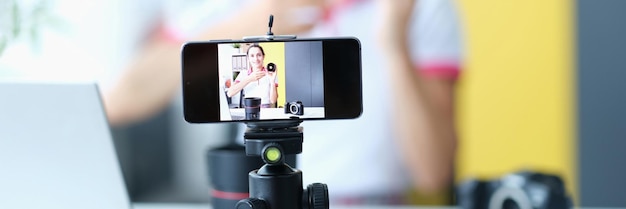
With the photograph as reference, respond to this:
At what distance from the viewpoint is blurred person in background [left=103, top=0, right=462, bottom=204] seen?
1.53 metres

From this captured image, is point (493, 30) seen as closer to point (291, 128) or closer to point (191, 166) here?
point (191, 166)

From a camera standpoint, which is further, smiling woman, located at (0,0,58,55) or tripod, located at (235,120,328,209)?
smiling woman, located at (0,0,58,55)

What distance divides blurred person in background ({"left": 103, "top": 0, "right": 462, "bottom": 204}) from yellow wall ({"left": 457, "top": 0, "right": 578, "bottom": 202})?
5cm

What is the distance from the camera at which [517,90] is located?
1547mm

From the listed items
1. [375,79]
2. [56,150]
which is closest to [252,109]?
[56,150]

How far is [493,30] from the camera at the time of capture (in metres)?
1.54

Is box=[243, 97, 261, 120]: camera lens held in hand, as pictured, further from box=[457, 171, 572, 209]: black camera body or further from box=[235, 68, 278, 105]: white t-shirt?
box=[457, 171, 572, 209]: black camera body

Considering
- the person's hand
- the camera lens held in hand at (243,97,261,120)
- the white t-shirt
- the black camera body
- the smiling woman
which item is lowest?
the black camera body

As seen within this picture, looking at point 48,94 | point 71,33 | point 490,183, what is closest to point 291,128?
point 48,94

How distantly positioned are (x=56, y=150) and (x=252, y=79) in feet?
0.66

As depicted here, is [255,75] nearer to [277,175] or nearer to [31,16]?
[277,175]

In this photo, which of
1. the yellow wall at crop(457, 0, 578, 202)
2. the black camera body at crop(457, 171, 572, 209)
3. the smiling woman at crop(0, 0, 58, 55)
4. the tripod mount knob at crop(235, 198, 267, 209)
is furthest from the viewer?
the yellow wall at crop(457, 0, 578, 202)

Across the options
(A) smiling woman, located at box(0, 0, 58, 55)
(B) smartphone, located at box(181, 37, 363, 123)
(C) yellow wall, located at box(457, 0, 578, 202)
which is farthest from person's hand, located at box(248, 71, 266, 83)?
(C) yellow wall, located at box(457, 0, 578, 202)

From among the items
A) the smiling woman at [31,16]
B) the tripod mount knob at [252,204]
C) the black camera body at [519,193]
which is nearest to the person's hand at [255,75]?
the tripod mount knob at [252,204]
